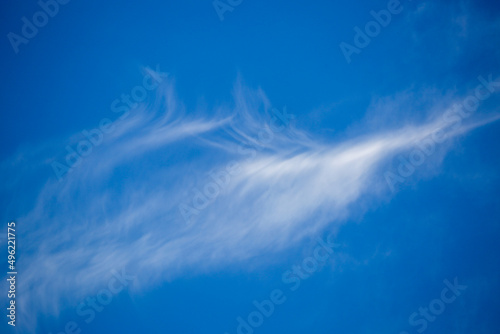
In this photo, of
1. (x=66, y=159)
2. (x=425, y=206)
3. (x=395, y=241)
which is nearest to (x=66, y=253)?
(x=66, y=159)

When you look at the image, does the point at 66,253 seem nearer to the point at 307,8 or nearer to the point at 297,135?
the point at 297,135

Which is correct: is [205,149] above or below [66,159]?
below

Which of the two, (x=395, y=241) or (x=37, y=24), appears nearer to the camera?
(x=37, y=24)

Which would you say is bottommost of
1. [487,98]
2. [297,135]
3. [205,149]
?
[487,98]

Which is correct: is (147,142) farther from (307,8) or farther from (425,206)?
(425,206)

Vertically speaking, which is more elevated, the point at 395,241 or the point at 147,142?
the point at 147,142

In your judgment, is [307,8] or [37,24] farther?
[307,8]

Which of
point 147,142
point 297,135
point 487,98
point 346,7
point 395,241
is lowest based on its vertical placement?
point 395,241

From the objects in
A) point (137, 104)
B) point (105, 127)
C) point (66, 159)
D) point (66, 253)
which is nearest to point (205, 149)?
point (137, 104)
